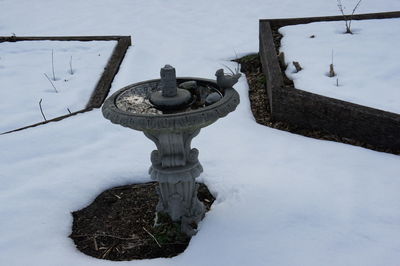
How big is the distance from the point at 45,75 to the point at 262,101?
3.08m

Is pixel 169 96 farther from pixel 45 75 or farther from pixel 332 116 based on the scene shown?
pixel 45 75

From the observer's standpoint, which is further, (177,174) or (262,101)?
(262,101)

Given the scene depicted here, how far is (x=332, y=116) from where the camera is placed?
3797 millimetres

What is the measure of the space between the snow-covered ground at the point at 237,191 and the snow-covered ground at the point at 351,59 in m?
0.61

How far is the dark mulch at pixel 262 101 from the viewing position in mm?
3847

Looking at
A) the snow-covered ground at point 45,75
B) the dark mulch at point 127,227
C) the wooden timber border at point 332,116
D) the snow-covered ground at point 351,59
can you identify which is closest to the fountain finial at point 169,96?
the dark mulch at point 127,227

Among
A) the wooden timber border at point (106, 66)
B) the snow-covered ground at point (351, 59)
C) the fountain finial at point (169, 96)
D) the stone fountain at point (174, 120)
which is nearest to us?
the stone fountain at point (174, 120)

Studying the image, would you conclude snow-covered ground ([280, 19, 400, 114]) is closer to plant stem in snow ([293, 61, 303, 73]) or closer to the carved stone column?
plant stem in snow ([293, 61, 303, 73])

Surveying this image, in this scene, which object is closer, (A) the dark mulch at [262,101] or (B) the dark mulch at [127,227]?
(B) the dark mulch at [127,227]

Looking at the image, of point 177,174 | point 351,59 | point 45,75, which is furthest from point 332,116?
point 45,75

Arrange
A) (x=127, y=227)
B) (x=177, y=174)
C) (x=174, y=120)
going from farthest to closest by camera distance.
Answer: (x=127, y=227)
(x=177, y=174)
(x=174, y=120)

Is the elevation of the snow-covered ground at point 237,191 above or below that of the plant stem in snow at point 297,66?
below

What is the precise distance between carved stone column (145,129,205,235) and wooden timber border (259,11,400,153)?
1.60m

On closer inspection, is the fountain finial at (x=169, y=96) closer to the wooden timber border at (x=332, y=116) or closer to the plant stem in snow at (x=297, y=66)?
the wooden timber border at (x=332, y=116)
